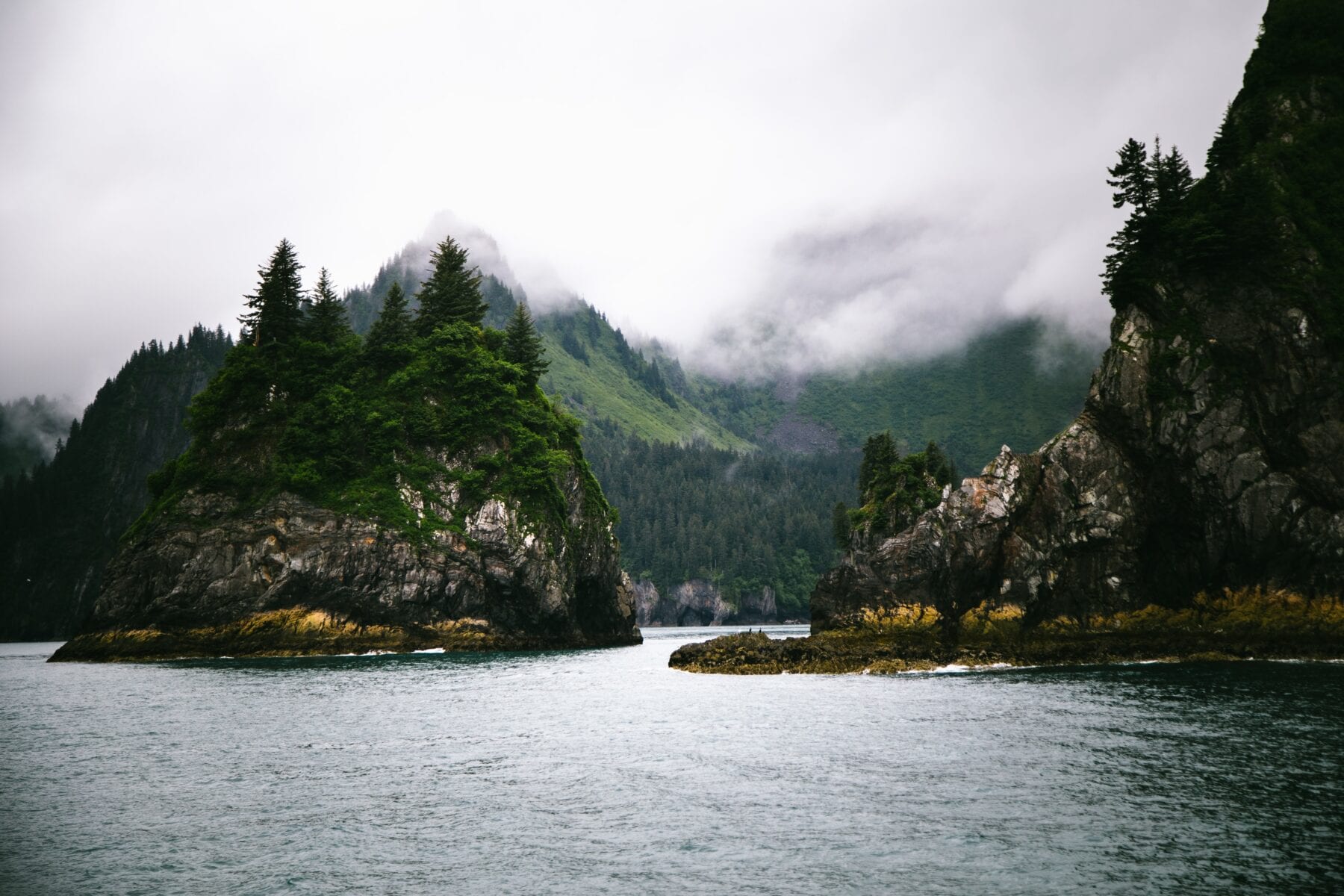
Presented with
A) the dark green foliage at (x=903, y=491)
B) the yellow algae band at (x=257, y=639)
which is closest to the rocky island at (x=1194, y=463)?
the dark green foliage at (x=903, y=491)

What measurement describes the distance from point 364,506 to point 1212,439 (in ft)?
283

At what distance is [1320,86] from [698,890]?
10082 centimetres

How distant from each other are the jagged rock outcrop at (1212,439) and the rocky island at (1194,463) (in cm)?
15

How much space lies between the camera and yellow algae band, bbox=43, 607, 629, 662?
87.9 metres

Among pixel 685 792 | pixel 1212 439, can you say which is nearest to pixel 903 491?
pixel 1212 439

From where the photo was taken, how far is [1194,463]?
74.4 meters

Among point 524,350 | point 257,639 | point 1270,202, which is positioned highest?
point 524,350

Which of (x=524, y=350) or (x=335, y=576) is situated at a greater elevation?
(x=524, y=350)

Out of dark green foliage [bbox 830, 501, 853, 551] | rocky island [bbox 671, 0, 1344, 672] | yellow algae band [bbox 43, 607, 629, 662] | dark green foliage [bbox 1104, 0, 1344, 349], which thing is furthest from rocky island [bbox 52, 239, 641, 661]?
dark green foliage [bbox 1104, 0, 1344, 349]

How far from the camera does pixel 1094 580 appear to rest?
253 ft

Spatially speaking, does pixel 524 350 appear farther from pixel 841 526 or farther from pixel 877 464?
pixel 841 526

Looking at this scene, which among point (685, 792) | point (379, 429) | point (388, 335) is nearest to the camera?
point (685, 792)

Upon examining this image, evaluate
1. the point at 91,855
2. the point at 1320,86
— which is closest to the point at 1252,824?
the point at 91,855

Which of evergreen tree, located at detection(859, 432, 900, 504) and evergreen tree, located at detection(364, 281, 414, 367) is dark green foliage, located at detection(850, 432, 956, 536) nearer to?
evergreen tree, located at detection(859, 432, 900, 504)
